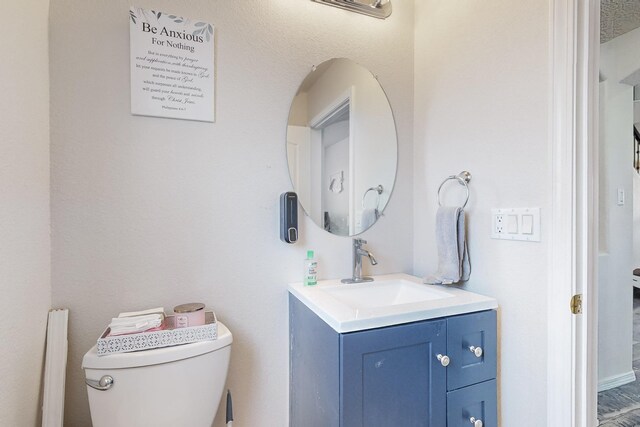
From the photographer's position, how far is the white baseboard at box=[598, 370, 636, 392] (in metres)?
1.98

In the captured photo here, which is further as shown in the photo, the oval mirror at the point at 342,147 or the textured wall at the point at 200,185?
the oval mirror at the point at 342,147

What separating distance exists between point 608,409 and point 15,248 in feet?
9.51

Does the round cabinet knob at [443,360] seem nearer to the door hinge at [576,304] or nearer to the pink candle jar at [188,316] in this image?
the door hinge at [576,304]

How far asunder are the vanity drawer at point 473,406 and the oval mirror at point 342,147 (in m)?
0.77

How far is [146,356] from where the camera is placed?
0.94m

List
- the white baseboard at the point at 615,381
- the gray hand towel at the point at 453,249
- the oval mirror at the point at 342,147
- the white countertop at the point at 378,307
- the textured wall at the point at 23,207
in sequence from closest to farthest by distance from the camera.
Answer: the textured wall at the point at 23,207 → the white countertop at the point at 378,307 → the gray hand towel at the point at 453,249 → the oval mirror at the point at 342,147 → the white baseboard at the point at 615,381

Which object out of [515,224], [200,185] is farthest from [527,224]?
[200,185]

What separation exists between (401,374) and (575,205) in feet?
2.42

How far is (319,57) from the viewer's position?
4.70ft

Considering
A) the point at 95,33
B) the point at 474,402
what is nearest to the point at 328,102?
the point at 95,33

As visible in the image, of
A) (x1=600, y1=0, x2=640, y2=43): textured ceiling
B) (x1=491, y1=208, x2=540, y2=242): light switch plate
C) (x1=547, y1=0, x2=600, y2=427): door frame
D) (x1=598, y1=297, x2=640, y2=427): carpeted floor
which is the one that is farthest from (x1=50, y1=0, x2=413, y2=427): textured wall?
(x1=598, y1=297, x2=640, y2=427): carpeted floor

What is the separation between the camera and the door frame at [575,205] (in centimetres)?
92

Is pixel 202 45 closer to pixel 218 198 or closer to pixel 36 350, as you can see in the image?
pixel 218 198

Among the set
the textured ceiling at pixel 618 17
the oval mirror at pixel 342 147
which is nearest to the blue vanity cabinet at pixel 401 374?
the oval mirror at pixel 342 147
